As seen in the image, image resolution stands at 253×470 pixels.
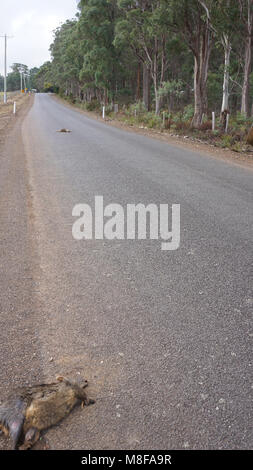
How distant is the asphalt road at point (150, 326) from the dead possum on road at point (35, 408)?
81 mm

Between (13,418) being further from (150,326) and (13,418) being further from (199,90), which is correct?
(199,90)

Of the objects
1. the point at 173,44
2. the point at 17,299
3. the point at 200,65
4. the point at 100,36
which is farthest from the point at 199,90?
the point at 17,299

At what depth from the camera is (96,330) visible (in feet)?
11.1

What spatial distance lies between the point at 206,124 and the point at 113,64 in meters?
Result: 21.7

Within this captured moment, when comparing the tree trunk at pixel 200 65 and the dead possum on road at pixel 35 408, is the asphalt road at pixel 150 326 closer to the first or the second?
the dead possum on road at pixel 35 408

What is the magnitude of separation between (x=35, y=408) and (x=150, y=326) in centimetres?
121

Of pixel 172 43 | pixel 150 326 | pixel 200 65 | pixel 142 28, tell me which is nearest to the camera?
pixel 150 326

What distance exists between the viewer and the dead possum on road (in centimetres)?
238

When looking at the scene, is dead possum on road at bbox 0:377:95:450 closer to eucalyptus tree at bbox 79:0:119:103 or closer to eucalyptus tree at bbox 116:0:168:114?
eucalyptus tree at bbox 116:0:168:114

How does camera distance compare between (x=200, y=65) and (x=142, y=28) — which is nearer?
(x=200, y=65)

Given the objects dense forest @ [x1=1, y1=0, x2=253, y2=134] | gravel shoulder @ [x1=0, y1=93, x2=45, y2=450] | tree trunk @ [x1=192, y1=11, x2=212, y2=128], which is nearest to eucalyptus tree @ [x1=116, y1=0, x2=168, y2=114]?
dense forest @ [x1=1, y1=0, x2=253, y2=134]

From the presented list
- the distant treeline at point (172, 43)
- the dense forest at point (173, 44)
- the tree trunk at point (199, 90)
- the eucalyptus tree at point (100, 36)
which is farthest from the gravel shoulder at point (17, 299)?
the eucalyptus tree at point (100, 36)

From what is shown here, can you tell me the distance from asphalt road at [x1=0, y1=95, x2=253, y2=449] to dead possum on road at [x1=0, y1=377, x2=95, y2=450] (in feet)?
0.27

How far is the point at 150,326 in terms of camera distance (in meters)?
3.45
